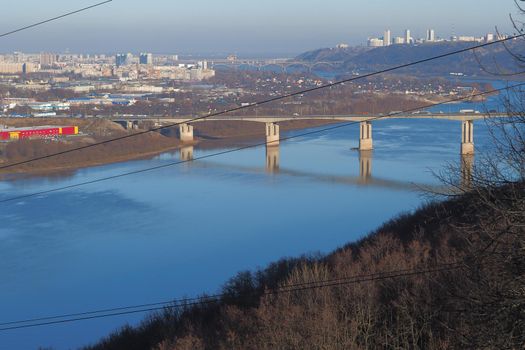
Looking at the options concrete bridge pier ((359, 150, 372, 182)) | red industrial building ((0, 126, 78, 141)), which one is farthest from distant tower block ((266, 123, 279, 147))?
red industrial building ((0, 126, 78, 141))

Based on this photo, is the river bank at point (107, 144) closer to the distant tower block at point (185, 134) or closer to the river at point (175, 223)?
Answer: the distant tower block at point (185, 134)

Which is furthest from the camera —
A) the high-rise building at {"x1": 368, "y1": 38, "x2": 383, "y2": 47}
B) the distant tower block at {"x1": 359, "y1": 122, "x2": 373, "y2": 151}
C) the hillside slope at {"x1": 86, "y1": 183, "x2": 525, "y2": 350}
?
the high-rise building at {"x1": 368, "y1": 38, "x2": 383, "y2": 47}

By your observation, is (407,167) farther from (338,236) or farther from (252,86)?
(252,86)

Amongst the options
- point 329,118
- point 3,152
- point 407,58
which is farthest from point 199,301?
point 407,58

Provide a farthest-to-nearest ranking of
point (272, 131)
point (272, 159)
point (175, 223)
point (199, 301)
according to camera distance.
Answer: point (272, 131) < point (272, 159) < point (175, 223) < point (199, 301)

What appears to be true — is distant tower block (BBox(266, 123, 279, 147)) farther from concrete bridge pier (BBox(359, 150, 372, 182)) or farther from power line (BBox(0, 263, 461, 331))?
power line (BBox(0, 263, 461, 331))

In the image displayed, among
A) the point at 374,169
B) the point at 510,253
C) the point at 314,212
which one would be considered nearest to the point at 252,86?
the point at 374,169

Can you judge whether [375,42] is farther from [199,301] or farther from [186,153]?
[199,301]

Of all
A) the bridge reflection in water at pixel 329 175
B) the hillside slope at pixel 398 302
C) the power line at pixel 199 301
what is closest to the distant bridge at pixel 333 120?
the bridge reflection in water at pixel 329 175
